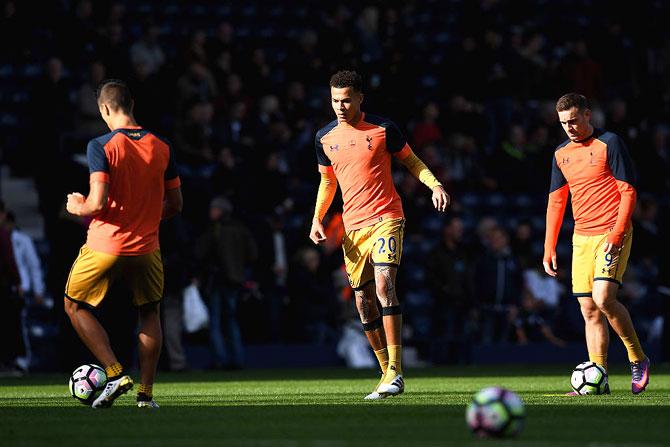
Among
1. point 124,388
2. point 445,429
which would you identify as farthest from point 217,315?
point 445,429

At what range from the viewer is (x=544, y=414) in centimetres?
948

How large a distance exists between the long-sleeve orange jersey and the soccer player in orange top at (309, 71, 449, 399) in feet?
4.09

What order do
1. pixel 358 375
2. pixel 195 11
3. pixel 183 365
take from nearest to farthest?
pixel 358 375 → pixel 183 365 → pixel 195 11

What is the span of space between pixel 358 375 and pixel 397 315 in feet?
18.1

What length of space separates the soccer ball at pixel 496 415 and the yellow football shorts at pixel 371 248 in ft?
12.1

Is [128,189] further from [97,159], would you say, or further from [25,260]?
[25,260]

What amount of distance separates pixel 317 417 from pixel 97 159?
228 cm

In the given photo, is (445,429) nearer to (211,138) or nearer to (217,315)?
(217,315)

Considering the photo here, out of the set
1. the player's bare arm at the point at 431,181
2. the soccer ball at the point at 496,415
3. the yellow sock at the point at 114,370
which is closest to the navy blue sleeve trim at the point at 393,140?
the player's bare arm at the point at 431,181

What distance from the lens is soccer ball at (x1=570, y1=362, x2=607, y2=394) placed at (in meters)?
11.6

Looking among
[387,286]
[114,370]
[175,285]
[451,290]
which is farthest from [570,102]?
[451,290]

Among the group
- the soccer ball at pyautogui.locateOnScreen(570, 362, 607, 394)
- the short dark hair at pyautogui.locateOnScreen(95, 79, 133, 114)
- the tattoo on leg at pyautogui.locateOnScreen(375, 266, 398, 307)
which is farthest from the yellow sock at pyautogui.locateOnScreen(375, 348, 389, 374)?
the short dark hair at pyautogui.locateOnScreen(95, 79, 133, 114)

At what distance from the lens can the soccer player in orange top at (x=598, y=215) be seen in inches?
457

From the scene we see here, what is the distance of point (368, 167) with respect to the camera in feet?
37.8
